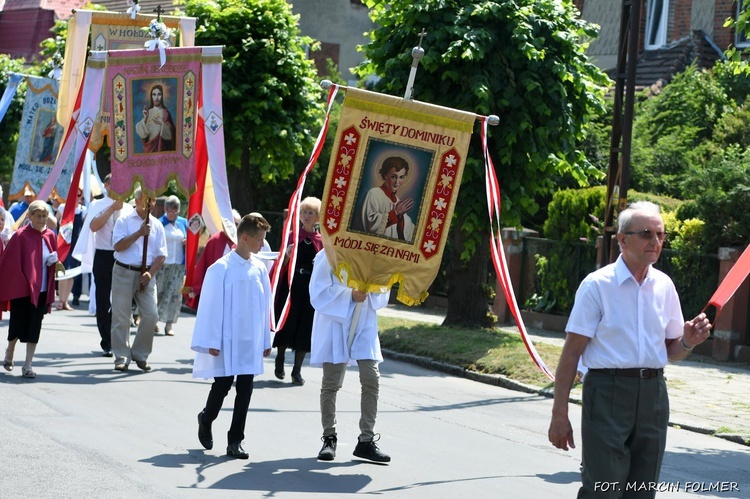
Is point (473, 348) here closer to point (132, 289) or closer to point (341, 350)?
point (132, 289)

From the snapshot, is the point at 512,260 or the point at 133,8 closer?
the point at 133,8

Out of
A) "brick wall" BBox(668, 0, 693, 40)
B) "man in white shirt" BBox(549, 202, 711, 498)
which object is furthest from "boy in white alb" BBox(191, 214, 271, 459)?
"brick wall" BBox(668, 0, 693, 40)

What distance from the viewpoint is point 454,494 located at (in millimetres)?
7855

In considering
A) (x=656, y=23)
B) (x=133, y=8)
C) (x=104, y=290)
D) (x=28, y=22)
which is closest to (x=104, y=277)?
(x=104, y=290)

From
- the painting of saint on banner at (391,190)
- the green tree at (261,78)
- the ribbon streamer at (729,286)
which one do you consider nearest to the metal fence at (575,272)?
the green tree at (261,78)

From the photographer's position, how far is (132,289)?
13195 mm

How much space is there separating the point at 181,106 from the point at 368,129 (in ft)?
15.3

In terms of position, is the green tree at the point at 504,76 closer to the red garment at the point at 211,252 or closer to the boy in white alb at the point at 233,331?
the red garment at the point at 211,252

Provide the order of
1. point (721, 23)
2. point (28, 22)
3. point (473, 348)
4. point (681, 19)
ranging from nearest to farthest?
point (473, 348) < point (721, 23) < point (681, 19) < point (28, 22)

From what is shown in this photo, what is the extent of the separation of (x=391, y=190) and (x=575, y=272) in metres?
11.4

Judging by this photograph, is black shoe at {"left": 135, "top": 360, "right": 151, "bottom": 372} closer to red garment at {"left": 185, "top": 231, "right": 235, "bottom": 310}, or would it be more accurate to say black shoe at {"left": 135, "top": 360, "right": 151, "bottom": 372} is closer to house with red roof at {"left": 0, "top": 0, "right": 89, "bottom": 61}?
red garment at {"left": 185, "top": 231, "right": 235, "bottom": 310}

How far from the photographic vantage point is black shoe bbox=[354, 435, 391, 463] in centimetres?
878

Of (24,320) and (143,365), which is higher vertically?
(24,320)

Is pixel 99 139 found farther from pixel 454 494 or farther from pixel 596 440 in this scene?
pixel 596 440
